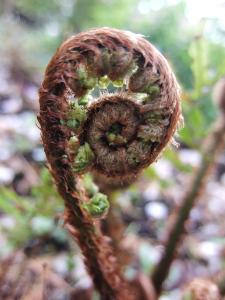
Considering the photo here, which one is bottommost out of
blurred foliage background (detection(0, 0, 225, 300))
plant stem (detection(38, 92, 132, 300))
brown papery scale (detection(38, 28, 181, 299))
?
blurred foliage background (detection(0, 0, 225, 300))

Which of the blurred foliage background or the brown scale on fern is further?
the blurred foliage background

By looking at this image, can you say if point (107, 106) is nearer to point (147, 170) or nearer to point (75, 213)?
point (75, 213)

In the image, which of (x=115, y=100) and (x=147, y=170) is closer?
(x=115, y=100)

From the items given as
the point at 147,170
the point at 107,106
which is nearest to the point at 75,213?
the point at 107,106

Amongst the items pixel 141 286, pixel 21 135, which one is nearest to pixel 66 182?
pixel 141 286

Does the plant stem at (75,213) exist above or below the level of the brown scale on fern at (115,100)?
below
